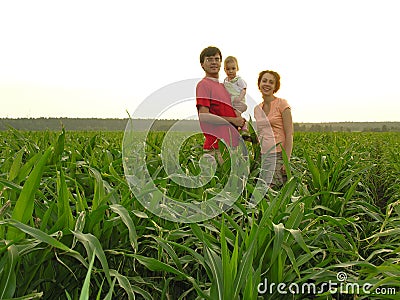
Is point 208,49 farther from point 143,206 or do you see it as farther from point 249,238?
point 249,238

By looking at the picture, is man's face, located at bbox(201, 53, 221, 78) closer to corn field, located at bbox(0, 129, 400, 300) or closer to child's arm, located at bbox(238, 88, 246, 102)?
child's arm, located at bbox(238, 88, 246, 102)

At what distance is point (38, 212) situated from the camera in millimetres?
1736

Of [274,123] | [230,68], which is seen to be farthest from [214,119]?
[230,68]

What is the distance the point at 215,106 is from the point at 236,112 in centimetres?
20

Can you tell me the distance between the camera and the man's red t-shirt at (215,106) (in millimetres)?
3072

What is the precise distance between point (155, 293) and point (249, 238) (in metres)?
0.41

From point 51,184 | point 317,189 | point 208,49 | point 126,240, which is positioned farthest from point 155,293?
point 208,49

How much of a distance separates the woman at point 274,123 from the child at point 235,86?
15 centimetres

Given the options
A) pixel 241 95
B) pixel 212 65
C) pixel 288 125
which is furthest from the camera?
pixel 288 125

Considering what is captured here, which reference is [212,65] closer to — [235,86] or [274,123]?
[235,86]

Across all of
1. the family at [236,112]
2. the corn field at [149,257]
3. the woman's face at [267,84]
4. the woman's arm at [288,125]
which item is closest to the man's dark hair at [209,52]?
the family at [236,112]

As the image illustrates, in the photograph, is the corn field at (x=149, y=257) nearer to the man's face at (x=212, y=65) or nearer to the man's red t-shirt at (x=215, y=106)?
the man's red t-shirt at (x=215, y=106)

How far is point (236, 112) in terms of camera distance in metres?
Result: 3.44

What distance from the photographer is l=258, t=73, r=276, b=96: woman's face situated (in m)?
3.62
